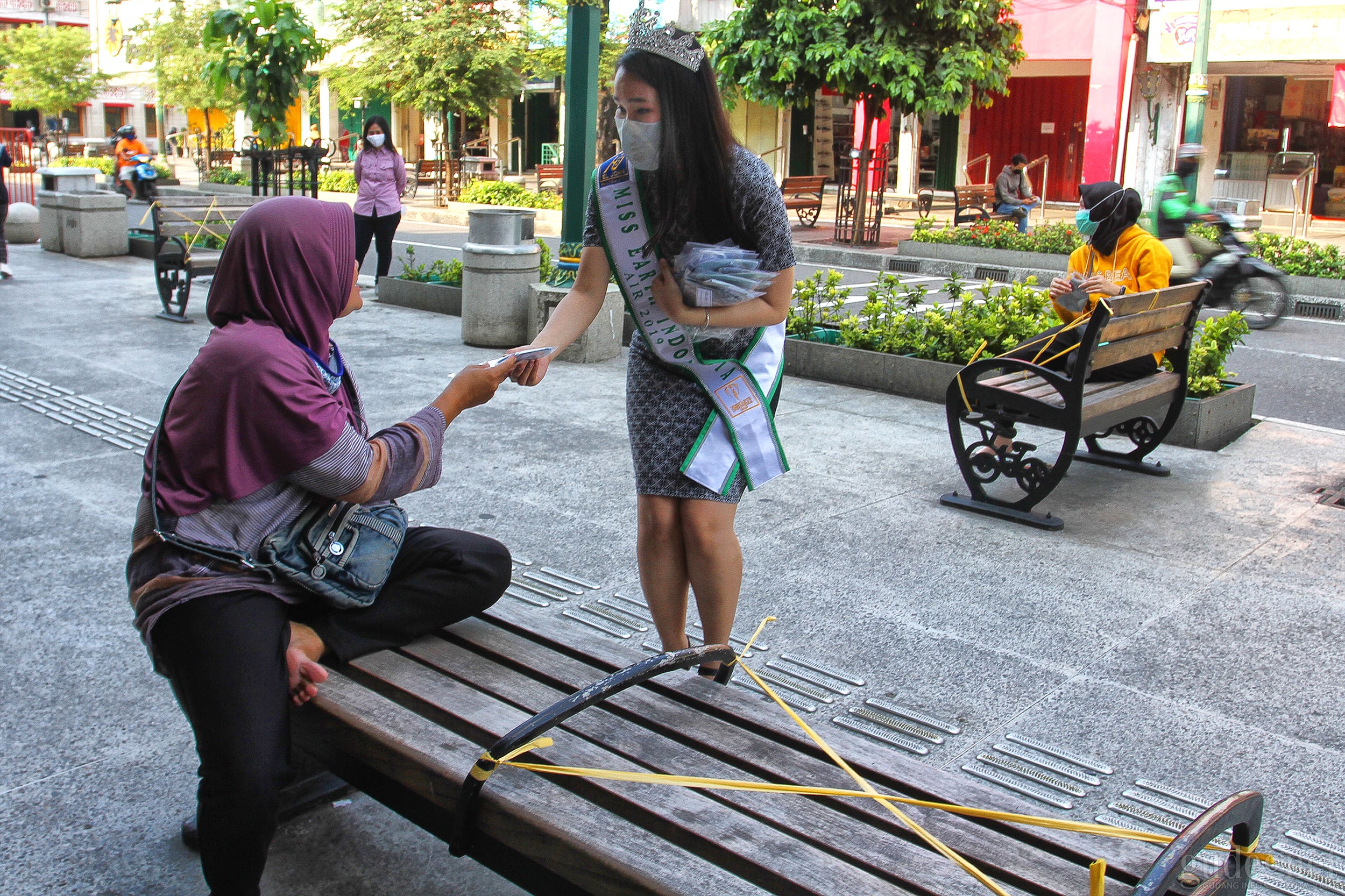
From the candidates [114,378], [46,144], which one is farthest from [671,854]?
[46,144]

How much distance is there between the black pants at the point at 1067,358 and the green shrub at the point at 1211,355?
25.0 inches

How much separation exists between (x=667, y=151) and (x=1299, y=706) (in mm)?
2510

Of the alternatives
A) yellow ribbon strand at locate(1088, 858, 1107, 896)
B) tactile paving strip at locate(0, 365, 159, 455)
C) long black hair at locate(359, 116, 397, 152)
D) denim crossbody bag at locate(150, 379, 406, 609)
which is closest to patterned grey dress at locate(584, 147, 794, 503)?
denim crossbody bag at locate(150, 379, 406, 609)

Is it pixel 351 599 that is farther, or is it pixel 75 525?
pixel 75 525

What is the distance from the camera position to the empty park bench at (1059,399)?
5203 millimetres

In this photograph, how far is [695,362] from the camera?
3.02 m

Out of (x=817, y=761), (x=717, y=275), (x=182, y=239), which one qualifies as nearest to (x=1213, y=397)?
(x=717, y=275)

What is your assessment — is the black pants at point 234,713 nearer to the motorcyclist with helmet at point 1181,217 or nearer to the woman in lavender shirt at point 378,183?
the woman in lavender shirt at point 378,183

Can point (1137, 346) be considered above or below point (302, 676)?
above

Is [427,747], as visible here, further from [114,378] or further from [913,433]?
[114,378]

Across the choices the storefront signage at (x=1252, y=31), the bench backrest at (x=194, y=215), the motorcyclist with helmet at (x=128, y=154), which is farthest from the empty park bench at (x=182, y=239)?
the storefront signage at (x=1252, y=31)

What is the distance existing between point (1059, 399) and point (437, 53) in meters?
23.1

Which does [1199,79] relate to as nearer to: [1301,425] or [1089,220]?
[1301,425]

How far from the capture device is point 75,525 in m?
4.89
